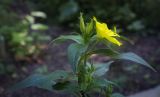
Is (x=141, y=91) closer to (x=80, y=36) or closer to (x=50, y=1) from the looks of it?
(x=80, y=36)

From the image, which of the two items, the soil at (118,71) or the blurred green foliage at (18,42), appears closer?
the soil at (118,71)

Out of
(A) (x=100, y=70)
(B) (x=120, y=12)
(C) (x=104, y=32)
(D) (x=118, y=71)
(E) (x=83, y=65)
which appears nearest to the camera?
(C) (x=104, y=32)

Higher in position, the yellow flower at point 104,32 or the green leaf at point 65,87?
the yellow flower at point 104,32

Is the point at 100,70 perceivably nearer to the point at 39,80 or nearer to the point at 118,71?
the point at 39,80

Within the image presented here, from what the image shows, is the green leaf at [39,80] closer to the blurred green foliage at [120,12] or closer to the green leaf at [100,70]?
the green leaf at [100,70]

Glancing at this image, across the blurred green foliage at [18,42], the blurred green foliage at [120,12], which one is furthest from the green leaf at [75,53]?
the blurred green foliage at [120,12]

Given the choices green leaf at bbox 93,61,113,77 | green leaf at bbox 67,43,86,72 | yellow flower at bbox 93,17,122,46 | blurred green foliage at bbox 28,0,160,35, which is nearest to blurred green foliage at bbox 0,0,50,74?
blurred green foliage at bbox 28,0,160,35

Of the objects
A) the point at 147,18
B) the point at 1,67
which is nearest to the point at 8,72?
the point at 1,67

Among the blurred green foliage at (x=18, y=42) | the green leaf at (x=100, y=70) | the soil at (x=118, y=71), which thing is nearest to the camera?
the green leaf at (x=100, y=70)

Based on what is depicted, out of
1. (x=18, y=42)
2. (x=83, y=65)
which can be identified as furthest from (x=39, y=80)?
(x=18, y=42)
